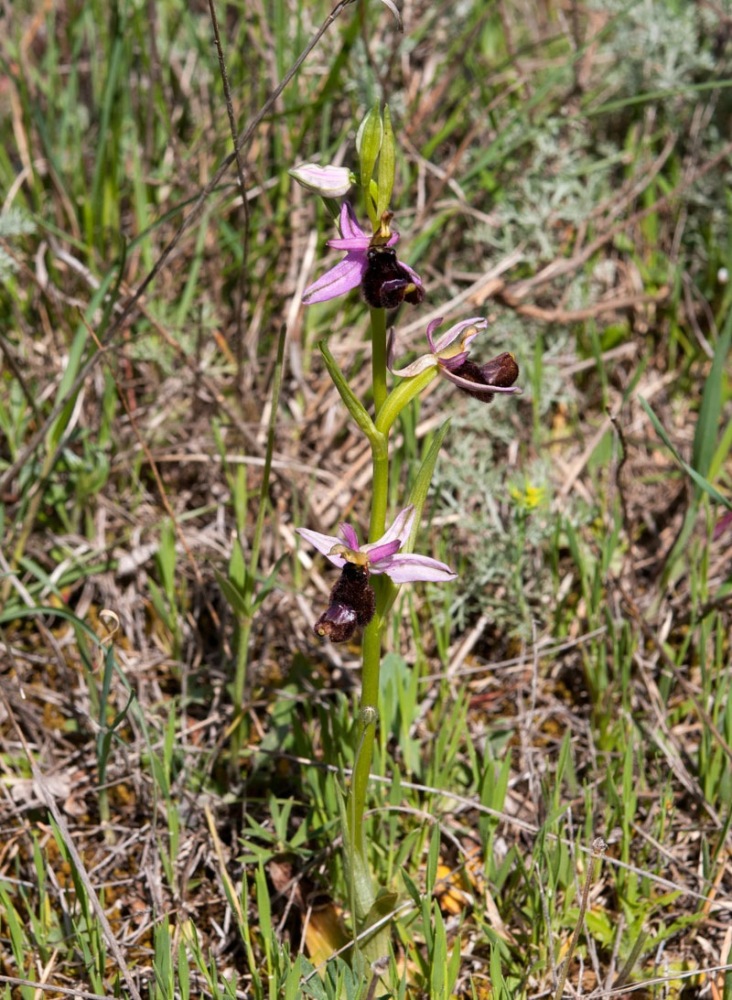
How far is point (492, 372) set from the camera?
176 cm

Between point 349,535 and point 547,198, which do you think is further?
point 547,198

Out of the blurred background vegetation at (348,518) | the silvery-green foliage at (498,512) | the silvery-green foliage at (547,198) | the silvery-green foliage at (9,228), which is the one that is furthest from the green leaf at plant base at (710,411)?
the silvery-green foliage at (9,228)

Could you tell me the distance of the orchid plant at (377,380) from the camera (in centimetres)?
168

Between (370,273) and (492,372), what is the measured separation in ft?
0.88

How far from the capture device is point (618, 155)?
3717 millimetres

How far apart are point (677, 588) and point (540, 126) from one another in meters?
1.71

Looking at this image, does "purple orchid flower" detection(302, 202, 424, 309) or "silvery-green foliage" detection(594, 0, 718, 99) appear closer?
"purple orchid flower" detection(302, 202, 424, 309)

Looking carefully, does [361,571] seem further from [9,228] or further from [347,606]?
[9,228]

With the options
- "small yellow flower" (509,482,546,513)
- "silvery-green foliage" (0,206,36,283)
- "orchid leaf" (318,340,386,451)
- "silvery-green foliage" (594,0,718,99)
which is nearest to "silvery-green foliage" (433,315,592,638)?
"small yellow flower" (509,482,546,513)

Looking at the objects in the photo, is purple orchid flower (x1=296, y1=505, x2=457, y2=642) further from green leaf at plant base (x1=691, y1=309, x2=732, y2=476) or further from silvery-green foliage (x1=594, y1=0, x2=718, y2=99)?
silvery-green foliage (x1=594, y1=0, x2=718, y2=99)

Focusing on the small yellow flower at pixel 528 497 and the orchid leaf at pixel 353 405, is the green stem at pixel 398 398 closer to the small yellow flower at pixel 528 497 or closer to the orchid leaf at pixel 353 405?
the orchid leaf at pixel 353 405

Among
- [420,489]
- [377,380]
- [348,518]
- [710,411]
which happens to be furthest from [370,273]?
[348,518]

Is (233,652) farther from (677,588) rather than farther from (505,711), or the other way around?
(677,588)

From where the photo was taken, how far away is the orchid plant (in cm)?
168
